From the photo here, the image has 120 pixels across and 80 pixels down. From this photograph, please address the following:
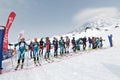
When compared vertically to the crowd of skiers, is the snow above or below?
below

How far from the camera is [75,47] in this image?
22.5 metres

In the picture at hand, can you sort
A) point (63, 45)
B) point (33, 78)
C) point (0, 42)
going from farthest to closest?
1. point (63, 45)
2. point (0, 42)
3. point (33, 78)

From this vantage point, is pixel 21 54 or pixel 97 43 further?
pixel 97 43

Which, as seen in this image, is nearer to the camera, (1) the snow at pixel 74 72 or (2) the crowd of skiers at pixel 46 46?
(1) the snow at pixel 74 72

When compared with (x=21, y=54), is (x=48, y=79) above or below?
below

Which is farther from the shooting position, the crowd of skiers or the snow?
the crowd of skiers

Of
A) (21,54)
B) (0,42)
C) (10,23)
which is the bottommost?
(21,54)

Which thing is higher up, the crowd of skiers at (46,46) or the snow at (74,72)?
the crowd of skiers at (46,46)

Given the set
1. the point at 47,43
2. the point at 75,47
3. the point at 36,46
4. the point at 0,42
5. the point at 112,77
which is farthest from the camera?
the point at 75,47

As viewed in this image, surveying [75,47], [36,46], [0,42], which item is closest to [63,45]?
[75,47]

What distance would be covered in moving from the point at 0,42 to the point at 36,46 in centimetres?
361

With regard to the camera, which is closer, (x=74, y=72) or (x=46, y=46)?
(x=74, y=72)

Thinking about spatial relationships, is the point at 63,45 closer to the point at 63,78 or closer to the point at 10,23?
the point at 10,23

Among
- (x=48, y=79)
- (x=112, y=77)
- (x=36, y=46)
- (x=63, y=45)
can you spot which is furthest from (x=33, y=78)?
(x=63, y=45)
